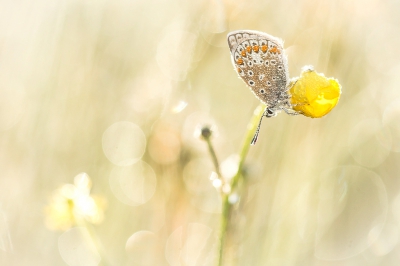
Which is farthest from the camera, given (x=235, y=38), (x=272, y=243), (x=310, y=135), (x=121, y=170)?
(x=121, y=170)

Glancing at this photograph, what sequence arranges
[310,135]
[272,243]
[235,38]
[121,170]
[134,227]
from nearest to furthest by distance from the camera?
[235,38]
[272,243]
[310,135]
[134,227]
[121,170]

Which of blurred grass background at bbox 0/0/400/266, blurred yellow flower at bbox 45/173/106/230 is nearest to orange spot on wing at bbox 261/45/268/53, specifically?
blurred grass background at bbox 0/0/400/266

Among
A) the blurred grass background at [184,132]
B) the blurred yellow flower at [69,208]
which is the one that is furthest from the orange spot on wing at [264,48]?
the blurred yellow flower at [69,208]

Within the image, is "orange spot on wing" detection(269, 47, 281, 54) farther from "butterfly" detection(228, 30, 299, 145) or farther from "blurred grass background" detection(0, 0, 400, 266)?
"blurred grass background" detection(0, 0, 400, 266)

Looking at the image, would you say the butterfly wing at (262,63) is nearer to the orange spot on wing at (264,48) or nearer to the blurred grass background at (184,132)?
the orange spot on wing at (264,48)

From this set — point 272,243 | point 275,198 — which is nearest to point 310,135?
point 275,198

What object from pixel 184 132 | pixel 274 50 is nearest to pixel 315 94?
pixel 274 50

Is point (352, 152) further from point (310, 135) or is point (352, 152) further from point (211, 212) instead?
point (211, 212)
